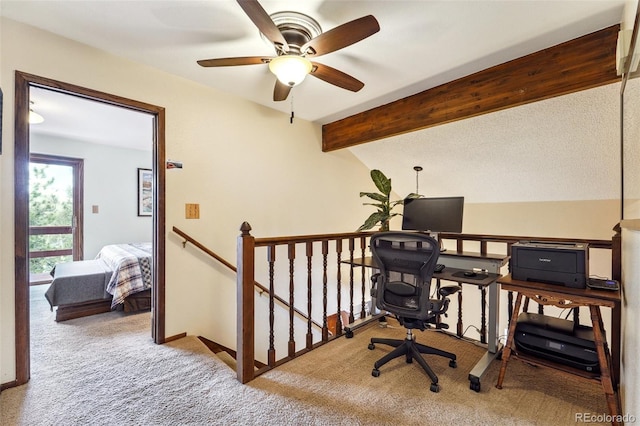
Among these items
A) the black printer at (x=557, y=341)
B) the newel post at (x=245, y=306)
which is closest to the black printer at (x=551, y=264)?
the black printer at (x=557, y=341)

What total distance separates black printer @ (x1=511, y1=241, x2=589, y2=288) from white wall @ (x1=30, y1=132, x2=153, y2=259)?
5705 millimetres

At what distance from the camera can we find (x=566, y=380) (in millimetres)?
1870

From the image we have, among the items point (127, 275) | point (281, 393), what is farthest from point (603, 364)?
point (127, 275)

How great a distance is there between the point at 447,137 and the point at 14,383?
168 inches

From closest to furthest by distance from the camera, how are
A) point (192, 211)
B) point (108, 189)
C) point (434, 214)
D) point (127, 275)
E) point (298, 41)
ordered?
point (298, 41) → point (434, 214) → point (192, 211) → point (127, 275) → point (108, 189)

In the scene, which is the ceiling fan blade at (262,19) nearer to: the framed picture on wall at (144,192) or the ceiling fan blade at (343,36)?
the ceiling fan blade at (343,36)

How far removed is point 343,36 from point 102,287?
11.9 ft

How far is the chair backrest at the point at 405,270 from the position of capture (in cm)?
186

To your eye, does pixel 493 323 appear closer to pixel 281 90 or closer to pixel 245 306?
pixel 245 306

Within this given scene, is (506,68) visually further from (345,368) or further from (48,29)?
(48,29)

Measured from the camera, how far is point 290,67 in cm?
175

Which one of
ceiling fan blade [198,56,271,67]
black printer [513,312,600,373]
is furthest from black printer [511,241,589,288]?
ceiling fan blade [198,56,271,67]

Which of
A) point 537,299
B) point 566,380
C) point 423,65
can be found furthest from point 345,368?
point 423,65

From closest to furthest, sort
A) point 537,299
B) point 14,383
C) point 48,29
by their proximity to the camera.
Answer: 1. point 537,299
2. point 14,383
3. point 48,29
